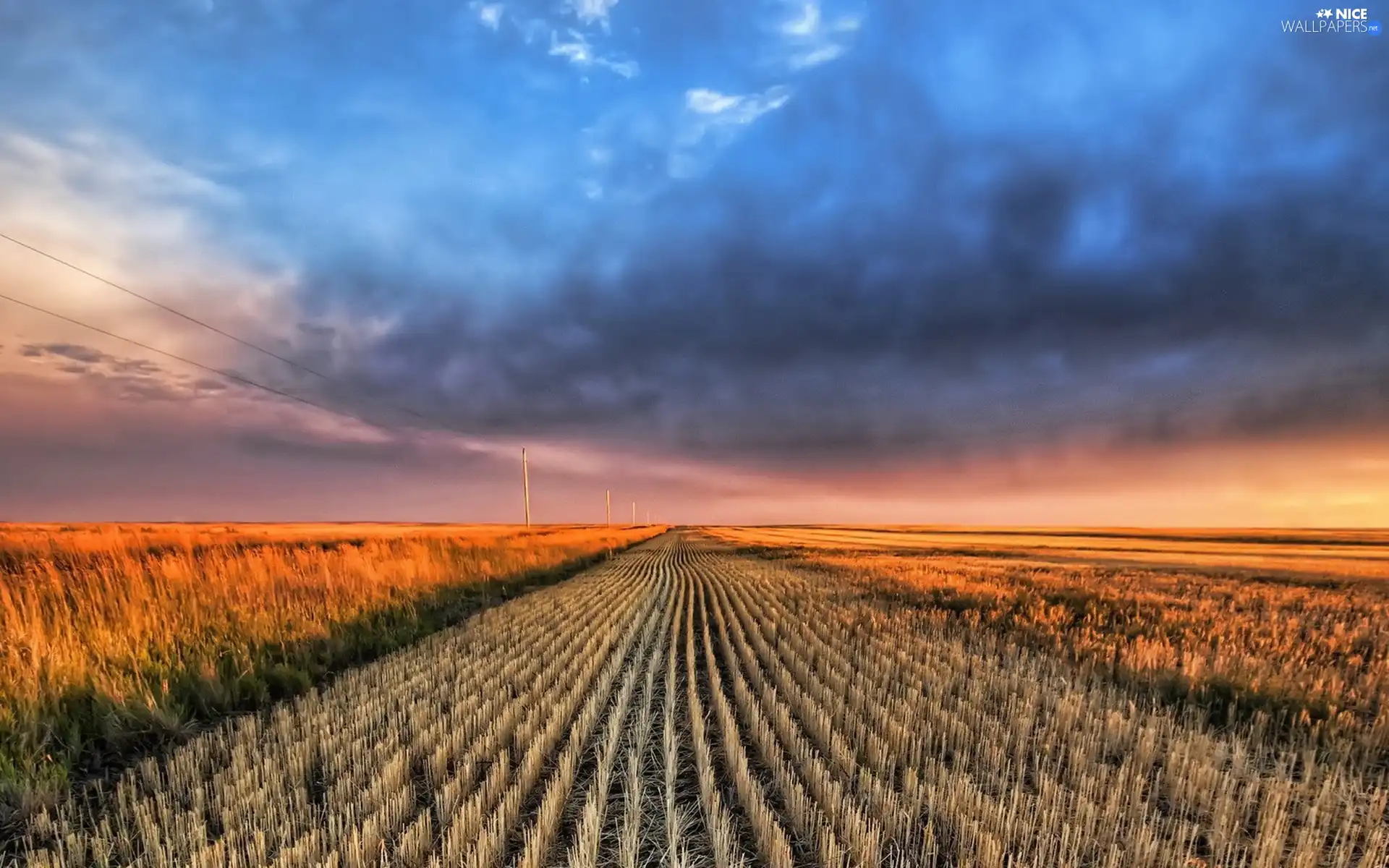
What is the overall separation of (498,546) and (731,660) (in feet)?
60.4

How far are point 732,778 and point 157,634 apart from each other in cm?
737

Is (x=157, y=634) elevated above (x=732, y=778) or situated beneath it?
elevated above

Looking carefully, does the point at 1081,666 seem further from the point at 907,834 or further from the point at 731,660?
the point at 907,834

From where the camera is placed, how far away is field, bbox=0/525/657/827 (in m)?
5.15

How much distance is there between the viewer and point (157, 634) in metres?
7.14

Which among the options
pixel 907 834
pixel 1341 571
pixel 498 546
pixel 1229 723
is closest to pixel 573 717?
pixel 907 834

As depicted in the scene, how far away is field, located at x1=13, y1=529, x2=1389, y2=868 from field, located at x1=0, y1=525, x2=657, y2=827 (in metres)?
0.78

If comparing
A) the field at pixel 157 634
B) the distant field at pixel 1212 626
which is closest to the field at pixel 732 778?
the distant field at pixel 1212 626

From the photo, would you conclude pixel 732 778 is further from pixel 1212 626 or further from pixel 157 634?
pixel 1212 626

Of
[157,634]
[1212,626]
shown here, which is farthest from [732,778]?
[1212,626]

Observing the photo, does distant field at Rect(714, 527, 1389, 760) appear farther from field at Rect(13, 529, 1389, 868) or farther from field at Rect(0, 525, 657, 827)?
field at Rect(0, 525, 657, 827)

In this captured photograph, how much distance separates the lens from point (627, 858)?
3469mm

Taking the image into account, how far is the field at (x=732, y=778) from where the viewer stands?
3582 millimetres

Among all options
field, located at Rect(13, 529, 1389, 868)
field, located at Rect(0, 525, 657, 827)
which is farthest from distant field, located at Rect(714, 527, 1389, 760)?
field, located at Rect(0, 525, 657, 827)
